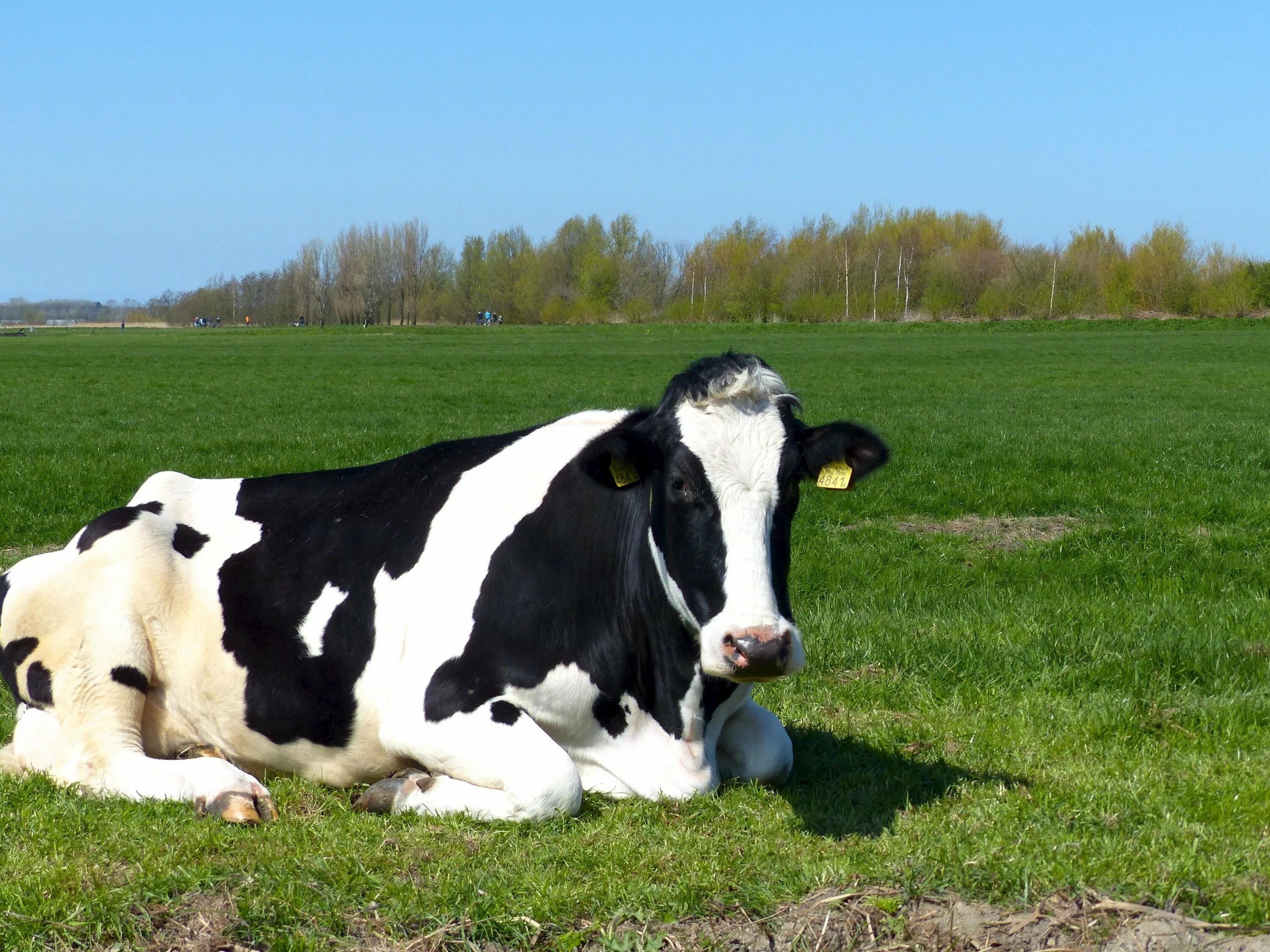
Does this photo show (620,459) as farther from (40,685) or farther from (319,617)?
(40,685)

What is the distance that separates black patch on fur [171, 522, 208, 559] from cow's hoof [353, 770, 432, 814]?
1.45 m

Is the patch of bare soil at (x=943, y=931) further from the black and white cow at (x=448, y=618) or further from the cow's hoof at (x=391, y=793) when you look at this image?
the cow's hoof at (x=391, y=793)

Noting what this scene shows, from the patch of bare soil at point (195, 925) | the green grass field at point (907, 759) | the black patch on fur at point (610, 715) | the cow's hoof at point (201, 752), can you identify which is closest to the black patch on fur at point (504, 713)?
the black patch on fur at point (610, 715)

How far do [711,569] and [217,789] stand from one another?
2.12 m

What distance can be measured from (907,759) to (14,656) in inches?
153

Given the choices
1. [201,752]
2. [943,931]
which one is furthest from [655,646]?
[201,752]

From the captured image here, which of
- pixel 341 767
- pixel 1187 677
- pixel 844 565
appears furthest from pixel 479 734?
Result: pixel 844 565

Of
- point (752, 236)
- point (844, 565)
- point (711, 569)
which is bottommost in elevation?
point (844, 565)

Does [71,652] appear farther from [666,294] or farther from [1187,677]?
[666,294]

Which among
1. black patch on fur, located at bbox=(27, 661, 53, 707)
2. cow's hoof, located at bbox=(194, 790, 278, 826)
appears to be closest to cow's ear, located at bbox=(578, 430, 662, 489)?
cow's hoof, located at bbox=(194, 790, 278, 826)

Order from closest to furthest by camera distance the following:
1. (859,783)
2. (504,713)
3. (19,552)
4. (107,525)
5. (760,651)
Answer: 1. (760,651)
2. (504,713)
3. (859,783)
4. (107,525)
5. (19,552)

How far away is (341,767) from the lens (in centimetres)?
527

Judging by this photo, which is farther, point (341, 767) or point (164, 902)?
point (341, 767)

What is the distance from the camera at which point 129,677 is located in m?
5.38
